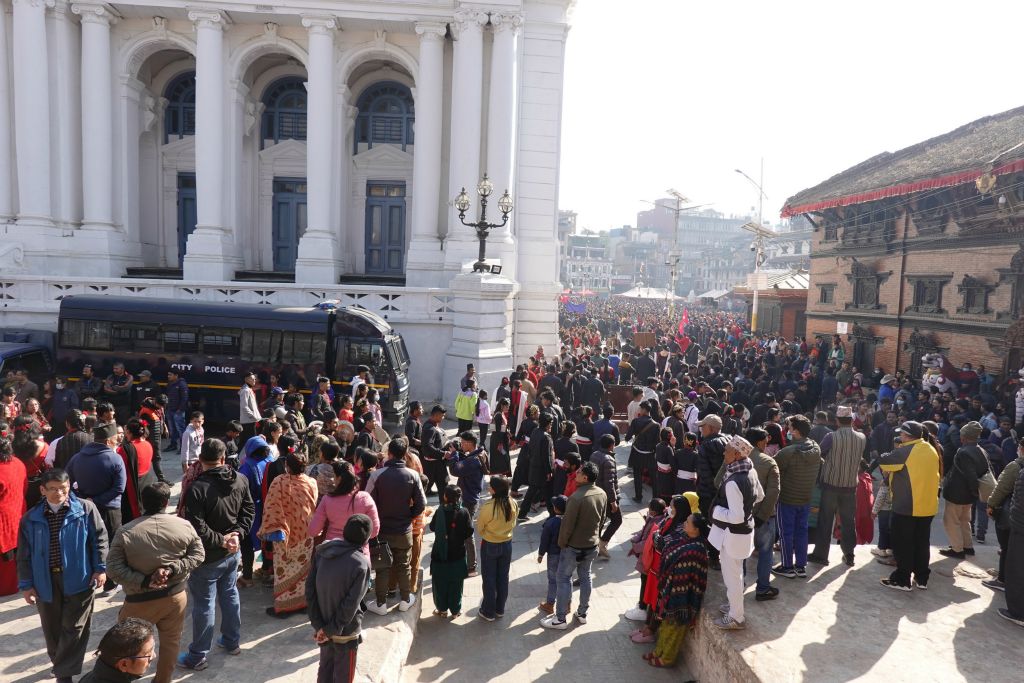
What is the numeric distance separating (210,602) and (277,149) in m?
25.0

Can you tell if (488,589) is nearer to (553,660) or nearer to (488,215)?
(553,660)

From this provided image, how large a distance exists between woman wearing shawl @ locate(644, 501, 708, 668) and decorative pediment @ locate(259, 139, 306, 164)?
2496 cm

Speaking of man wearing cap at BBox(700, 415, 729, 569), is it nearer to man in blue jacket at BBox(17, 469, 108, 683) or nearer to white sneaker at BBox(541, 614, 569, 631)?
white sneaker at BBox(541, 614, 569, 631)

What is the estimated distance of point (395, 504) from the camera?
6.92 m

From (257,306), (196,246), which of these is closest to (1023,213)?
(257,306)

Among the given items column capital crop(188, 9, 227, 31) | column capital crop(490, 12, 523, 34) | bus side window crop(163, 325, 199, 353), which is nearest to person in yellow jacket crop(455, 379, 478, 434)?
bus side window crop(163, 325, 199, 353)

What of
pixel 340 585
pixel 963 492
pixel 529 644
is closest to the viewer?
pixel 340 585

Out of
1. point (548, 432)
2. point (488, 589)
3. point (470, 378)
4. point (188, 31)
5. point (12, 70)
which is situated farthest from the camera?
point (188, 31)

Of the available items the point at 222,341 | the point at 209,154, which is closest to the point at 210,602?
the point at 222,341

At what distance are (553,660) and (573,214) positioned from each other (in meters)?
130

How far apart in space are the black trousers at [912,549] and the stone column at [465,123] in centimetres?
1666

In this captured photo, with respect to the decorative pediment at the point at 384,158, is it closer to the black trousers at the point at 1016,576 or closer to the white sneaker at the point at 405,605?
the white sneaker at the point at 405,605

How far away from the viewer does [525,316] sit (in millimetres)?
26281

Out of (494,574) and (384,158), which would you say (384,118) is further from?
(494,574)
